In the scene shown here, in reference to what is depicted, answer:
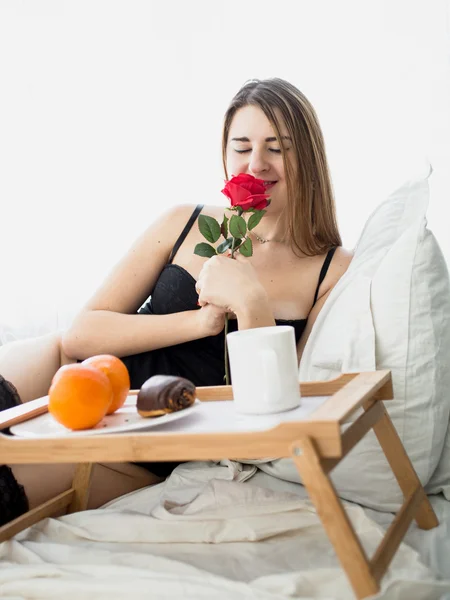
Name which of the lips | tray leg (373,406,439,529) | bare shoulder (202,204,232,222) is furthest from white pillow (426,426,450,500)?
bare shoulder (202,204,232,222)

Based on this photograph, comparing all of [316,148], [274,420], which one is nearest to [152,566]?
[274,420]

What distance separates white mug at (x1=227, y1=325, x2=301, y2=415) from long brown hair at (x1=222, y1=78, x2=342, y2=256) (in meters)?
0.86

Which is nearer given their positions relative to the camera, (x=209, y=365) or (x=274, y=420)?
(x=274, y=420)

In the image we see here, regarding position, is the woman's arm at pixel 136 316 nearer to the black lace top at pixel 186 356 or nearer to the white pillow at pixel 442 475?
the black lace top at pixel 186 356

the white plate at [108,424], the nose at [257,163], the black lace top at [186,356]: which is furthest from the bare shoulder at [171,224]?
the white plate at [108,424]

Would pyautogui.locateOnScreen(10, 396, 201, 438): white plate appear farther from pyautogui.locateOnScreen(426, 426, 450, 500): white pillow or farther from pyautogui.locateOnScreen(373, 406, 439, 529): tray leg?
pyautogui.locateOnScreen(426, 426, 450, 500): white pillow

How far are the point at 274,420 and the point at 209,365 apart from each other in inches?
31.3

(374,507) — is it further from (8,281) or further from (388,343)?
(8,281)

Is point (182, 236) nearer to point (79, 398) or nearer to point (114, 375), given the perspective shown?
point (114, 375)

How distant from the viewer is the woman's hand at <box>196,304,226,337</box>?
1.57 meters

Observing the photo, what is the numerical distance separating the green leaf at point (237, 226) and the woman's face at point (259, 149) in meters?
0.55

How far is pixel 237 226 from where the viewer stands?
1.30 m

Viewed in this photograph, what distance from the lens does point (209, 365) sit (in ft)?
6.03

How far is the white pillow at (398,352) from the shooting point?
1411 millimetres
